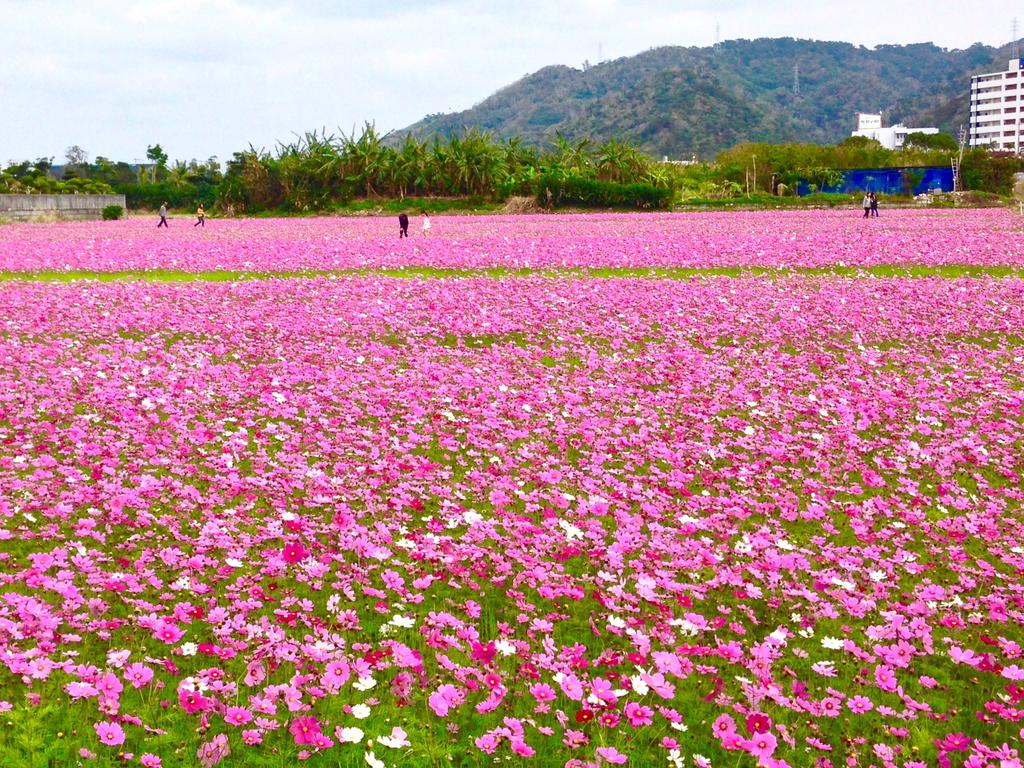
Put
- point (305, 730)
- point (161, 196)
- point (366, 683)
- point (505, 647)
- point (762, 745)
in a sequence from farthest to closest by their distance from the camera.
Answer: point (161, 196) → point (505, 647) → point (366, 683) → point (762, 745) → point (305, 730)

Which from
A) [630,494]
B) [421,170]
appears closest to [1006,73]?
[421,170]

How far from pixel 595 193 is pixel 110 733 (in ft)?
217

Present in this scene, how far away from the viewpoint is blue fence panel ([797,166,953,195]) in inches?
3187

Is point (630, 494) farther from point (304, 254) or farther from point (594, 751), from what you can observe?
point (304, 254)

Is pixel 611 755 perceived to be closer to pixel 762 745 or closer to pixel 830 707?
pixel 762 745

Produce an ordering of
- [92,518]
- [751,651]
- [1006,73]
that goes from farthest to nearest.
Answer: [1006,73], [92,518], [751,651]

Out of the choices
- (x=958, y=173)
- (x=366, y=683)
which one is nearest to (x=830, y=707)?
(x=366, y=683)

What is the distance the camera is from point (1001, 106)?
194 meters

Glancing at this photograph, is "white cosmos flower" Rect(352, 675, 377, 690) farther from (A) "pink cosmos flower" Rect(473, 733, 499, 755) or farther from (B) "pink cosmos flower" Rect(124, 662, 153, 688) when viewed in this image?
(B) "pink cosmos flower" Rect(124, 662, 153, 688)

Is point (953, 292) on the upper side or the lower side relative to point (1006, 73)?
lower

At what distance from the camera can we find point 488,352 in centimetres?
1284

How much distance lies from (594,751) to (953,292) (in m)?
17.5

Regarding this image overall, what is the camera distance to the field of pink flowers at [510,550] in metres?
4.11

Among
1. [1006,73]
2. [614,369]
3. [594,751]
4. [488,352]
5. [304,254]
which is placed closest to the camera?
[594,751]
